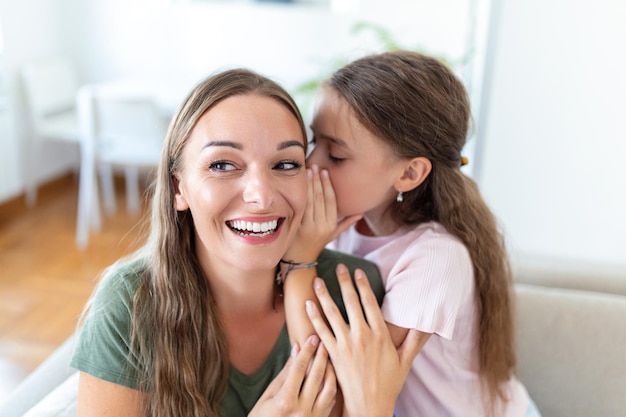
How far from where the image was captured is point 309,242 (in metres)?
1.21

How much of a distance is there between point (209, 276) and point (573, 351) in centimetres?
89

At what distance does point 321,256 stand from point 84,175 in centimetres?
253

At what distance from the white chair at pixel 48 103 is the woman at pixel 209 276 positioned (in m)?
2.80

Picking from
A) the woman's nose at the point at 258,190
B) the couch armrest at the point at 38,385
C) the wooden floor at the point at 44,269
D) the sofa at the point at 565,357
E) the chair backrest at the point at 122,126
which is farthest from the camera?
the chair backrest at the point at 122,126

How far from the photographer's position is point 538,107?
2.44 metres

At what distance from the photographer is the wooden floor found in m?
2.50

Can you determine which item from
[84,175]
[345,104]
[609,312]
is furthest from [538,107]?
[84,175]

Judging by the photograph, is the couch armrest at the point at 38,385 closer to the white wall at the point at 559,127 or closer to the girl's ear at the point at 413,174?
the girl's ear at the point at 413,174

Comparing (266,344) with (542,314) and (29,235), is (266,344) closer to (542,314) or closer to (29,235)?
(542,314)

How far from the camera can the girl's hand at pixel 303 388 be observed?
1.04 meters

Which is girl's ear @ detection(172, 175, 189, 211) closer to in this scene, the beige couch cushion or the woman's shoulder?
the woman's shoulder

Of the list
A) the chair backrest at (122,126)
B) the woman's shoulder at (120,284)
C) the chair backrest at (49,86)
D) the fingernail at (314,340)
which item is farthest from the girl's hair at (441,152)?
the chair backrest at (49,86)

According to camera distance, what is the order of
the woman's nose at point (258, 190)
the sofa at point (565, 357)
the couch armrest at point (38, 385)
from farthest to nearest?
1. the sofa at point (565, 357)
2. the couch armrest at point (38, 385)
3. the woman's nose at point (258, 190)

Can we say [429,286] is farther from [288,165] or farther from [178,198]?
[178,198]
